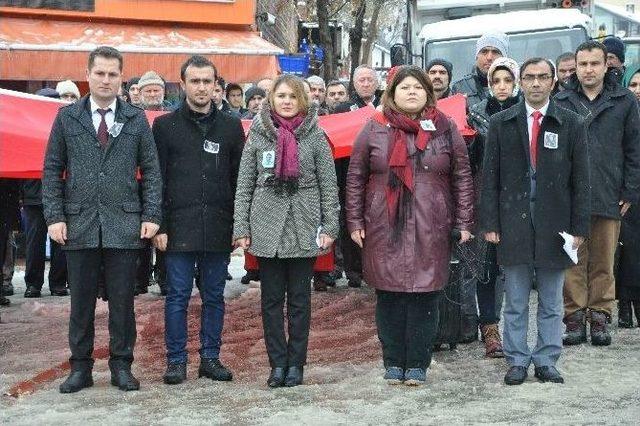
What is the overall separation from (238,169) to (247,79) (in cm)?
1369

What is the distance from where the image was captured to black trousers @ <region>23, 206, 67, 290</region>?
12586 mm

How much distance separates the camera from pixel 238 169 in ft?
27.1

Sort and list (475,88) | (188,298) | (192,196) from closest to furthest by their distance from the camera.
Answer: (192,196) < (188,298) < (475,88)

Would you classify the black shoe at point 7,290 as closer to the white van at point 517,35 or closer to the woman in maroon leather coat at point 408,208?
the woman in maroon leather coat at point 408,208

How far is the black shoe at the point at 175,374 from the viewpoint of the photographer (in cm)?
804

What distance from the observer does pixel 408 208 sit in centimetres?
783

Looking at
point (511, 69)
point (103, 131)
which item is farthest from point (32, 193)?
point (511, 69)

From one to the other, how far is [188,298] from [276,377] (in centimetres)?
83

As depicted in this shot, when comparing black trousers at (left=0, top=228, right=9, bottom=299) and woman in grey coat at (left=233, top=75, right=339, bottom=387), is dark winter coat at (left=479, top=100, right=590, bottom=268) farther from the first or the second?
black trousers at (left=0, top=228, right=9, bottom=299)

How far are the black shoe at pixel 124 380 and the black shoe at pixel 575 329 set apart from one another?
130 inches

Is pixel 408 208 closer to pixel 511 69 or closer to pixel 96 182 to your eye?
pixel 511 69

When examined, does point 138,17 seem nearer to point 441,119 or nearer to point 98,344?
point 98,344

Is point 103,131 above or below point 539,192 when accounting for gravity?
above

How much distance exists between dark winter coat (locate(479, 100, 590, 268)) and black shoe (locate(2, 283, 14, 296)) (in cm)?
612
